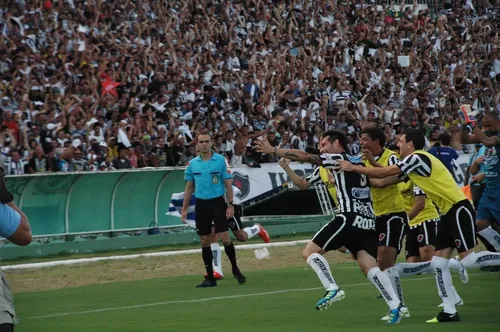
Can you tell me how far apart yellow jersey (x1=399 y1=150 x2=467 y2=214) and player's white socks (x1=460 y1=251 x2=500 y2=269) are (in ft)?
2.89

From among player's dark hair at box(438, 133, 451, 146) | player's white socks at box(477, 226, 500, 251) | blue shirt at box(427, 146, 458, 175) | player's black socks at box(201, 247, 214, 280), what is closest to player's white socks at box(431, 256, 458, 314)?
player's white socks at box(477, 226, 500, 251)

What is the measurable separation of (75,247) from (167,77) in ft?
23.0

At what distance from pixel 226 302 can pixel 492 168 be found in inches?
194

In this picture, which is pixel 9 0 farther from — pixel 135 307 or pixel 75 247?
pixel 135 307

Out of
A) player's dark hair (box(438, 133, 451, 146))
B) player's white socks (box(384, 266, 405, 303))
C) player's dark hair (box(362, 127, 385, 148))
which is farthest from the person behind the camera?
player's dark hair (box(438, 133, 451, 146))

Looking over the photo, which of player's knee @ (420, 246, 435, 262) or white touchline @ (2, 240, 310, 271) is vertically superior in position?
player's knee @ (420, 246, 435, 262)

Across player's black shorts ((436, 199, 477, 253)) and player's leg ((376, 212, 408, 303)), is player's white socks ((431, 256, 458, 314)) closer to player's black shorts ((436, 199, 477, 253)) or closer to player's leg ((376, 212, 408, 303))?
player's black shorts ((436, 199, 477, 253))

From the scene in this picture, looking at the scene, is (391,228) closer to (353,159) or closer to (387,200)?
(387,200)

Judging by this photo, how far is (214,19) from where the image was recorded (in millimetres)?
31828

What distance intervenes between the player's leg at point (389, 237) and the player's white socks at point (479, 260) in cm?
78

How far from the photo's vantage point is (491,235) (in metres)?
16.0

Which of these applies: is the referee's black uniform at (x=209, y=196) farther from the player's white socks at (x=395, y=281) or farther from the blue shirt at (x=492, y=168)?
the player's white socks at (x=395, y=281)

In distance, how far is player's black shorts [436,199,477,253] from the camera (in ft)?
38.3

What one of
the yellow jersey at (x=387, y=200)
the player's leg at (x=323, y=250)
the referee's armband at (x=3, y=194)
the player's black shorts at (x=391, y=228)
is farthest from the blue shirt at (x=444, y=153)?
the referee's armband at (x=3, y=194)
